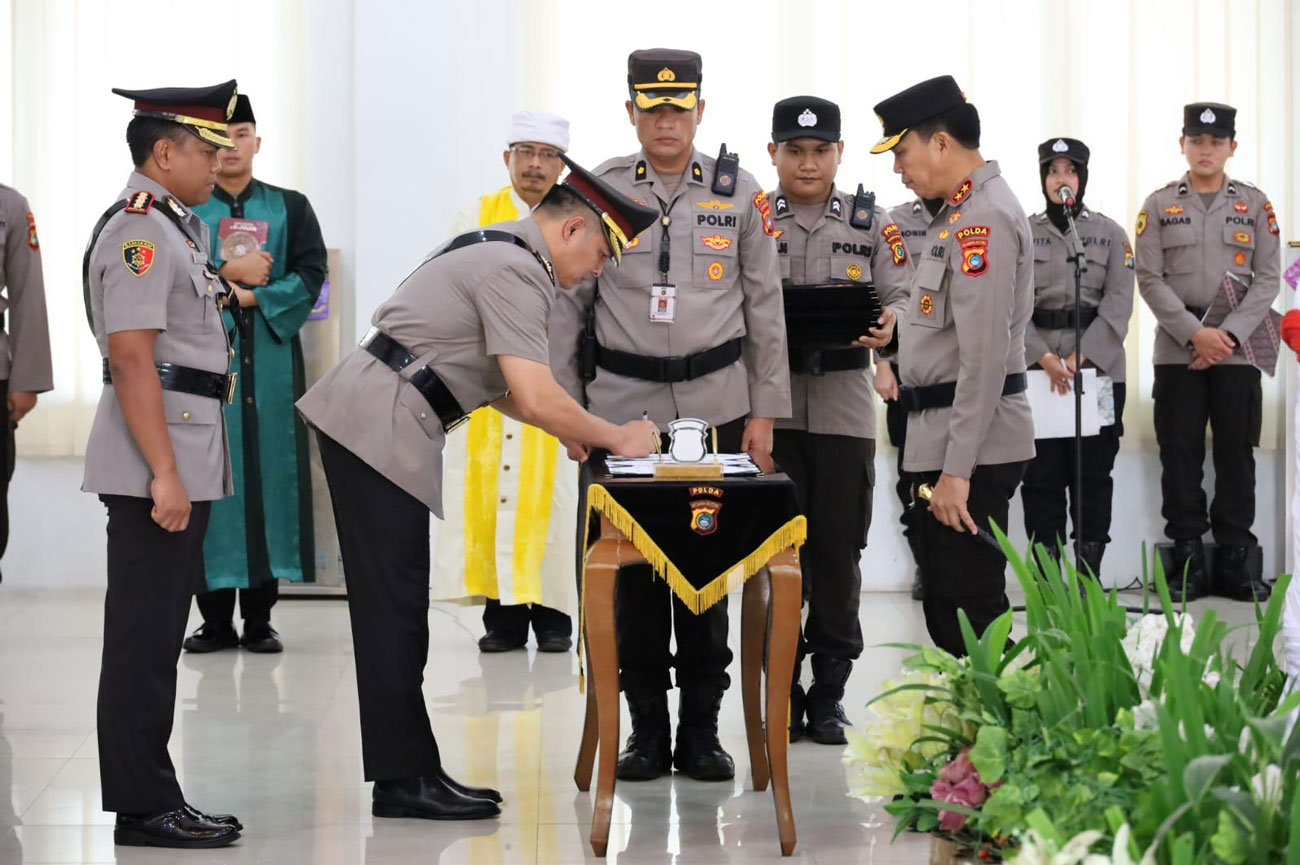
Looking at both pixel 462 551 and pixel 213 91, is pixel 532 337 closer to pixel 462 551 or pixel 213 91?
pixel 213 91

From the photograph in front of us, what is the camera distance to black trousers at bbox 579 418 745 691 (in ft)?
12.3

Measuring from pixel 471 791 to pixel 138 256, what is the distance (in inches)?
55.1

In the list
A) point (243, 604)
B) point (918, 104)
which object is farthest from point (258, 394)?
point (918, 104)

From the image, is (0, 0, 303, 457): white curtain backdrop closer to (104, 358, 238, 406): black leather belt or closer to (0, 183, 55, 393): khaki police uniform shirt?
(0, 183, 55, 393): khaki police uniform shirt

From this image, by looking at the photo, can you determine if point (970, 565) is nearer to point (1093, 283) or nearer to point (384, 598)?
point (384, 598)

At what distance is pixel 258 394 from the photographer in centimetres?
564

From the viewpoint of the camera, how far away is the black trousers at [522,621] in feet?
17.7

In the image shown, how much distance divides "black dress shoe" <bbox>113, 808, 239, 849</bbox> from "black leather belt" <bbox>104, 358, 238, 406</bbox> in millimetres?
884

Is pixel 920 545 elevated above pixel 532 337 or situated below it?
below

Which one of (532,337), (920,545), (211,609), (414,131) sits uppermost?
(414,131)

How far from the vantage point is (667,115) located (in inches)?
151

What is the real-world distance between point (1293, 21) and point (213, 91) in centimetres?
500

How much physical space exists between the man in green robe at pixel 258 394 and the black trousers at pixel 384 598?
1.99 m

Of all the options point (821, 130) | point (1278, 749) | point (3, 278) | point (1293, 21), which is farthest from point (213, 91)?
point (1293, 21)
